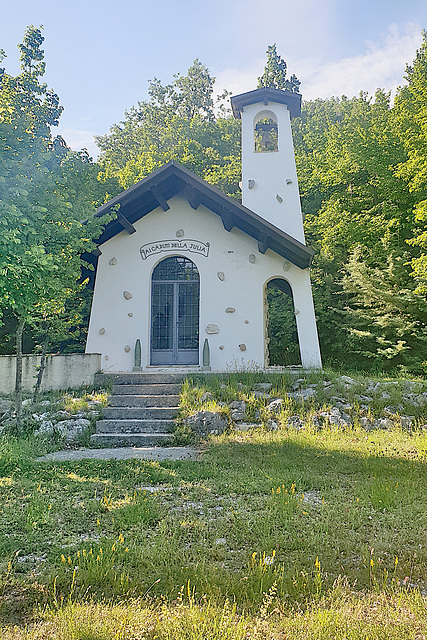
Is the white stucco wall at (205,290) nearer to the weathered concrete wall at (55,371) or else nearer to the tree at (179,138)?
the weathered concrete wall at (55,371)

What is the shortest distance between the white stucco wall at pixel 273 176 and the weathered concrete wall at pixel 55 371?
570 cm

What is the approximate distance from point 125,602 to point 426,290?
1244 centimetres

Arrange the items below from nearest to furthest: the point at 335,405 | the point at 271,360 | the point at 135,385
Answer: the point at 335,405
the point at 135,385
the point at 271,360

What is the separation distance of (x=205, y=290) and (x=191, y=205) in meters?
2.10

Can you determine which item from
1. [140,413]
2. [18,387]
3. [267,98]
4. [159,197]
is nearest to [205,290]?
[159,197]

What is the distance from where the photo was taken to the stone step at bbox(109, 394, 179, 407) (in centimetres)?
832

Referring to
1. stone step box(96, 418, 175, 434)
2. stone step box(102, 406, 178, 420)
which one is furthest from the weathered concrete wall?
stone step box(96, 418, 175, 434)

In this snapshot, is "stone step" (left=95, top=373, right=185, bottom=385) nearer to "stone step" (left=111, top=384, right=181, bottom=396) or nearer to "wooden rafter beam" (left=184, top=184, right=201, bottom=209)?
"stone step" (left=111, top=384, right=181, bottom=396)

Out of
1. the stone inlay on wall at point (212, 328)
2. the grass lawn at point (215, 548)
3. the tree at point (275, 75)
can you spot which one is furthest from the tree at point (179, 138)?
the grass lawn at point (215, 548)

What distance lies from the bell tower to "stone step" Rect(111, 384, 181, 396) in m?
5.35

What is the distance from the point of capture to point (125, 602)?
2643 millimetres

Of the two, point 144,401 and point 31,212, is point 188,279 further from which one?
point 31,212

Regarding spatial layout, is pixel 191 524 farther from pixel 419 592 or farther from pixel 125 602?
pixel 419 592

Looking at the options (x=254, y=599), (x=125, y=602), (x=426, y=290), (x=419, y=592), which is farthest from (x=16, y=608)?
(x=426, y=290)
